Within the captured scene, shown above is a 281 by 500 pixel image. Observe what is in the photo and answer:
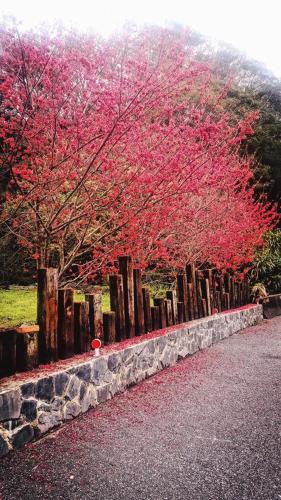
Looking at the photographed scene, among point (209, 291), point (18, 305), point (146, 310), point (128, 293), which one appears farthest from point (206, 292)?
point (18, 305)

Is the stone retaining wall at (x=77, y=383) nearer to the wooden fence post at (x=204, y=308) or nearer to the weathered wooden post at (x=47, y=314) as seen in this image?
the weathered wooden post at (x=47, y=314)

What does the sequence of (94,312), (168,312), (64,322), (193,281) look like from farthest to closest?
1. (193,281)
2. (168,312)
3. (94,312)
4. (64,322)

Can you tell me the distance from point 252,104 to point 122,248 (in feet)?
46.0

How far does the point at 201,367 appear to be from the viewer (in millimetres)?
6008

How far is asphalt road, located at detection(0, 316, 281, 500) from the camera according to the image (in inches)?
108

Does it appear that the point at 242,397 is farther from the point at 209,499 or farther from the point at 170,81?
the point at 170,81

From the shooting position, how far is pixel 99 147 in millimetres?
4465

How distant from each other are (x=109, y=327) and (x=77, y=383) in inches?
44.2

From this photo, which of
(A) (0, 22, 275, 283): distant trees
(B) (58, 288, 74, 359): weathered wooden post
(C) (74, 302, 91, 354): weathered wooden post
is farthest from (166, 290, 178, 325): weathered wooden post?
(B) (58, 288, 74, 359): weathered wooden post

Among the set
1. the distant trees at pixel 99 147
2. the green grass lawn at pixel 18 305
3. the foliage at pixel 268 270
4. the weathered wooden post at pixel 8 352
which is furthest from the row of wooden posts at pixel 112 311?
the foliage at pixel 268 270

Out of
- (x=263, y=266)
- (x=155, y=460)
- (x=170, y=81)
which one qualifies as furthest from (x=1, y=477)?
(x=263, y=266)

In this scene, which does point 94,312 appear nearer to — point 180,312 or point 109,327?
point 109,327

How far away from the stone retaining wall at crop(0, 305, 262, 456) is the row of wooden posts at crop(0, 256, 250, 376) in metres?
0.20

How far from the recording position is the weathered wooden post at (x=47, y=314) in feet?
13.2
